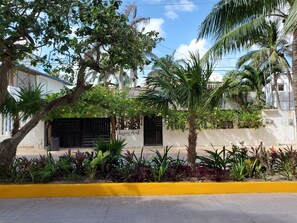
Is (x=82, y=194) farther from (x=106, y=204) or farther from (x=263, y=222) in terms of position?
(x=263, y=222)

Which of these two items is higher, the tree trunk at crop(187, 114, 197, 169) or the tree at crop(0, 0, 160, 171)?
the tree at crop(0, 0, 160, 171)

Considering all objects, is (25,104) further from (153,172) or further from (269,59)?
(269,59)

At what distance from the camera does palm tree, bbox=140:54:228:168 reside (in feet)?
25.6

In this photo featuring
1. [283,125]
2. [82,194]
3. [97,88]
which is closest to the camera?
[82,194]

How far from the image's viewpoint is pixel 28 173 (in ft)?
25.4

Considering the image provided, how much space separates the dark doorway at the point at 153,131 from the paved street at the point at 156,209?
14.0m

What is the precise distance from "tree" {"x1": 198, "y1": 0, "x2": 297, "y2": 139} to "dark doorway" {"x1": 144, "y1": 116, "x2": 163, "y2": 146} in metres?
10.7

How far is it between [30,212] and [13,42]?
3.39 metres

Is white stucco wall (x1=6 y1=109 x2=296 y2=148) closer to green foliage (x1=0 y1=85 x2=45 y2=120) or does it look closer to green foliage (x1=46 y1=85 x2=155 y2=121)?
green foliage (x1=46 y1=85 x2=155 y2=121)

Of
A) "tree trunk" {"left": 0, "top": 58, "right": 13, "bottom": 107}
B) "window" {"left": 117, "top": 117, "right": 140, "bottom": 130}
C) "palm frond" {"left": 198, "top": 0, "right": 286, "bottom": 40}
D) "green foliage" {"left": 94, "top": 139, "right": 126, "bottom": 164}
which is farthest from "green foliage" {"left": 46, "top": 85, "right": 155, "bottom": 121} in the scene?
"tree trunk" {"left": 0, "top": 58, "right": 13, "bottom": 107}

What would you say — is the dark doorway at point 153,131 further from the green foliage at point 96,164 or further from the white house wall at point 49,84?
the green foliage at point 96,164

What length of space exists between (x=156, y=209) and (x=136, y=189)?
1.21 meters

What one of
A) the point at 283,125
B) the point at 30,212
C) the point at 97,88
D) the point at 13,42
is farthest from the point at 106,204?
the point at 283,125

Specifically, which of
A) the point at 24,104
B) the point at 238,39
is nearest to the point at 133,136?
the point at 238,39
